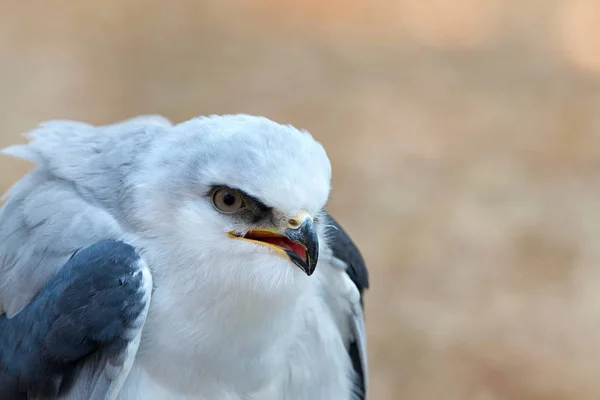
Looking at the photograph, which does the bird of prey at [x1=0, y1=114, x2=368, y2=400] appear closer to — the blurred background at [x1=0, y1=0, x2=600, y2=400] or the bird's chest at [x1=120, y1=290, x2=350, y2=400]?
the bird's chest at [x1=120, y1=290, x2=350, y2=400]

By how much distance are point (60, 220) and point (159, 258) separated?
244 mm

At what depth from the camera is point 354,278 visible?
1.95 m

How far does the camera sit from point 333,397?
2027 mm

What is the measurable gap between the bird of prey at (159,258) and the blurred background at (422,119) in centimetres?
136

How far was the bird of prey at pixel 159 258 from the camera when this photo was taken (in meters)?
1.46

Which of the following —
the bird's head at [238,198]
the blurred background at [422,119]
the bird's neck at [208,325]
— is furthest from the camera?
the blurred background at [422,119]

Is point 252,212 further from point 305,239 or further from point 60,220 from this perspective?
point 60,220

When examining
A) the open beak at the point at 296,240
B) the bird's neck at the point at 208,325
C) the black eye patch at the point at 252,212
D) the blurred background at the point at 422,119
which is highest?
the black eye patch at the point at 252,212

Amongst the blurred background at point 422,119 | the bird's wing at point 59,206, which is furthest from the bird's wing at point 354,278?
the blurred background at point 422,119

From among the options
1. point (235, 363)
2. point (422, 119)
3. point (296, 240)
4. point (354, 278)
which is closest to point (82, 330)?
point (235, 363)

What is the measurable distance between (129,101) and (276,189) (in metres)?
2.32

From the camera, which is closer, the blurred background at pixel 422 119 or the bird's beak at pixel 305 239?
the bird's beak at pixel 305 239

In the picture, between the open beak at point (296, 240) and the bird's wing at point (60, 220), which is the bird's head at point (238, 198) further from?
the bird's wing at point (60, 220)

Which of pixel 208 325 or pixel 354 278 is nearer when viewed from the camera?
pixel 208 325
